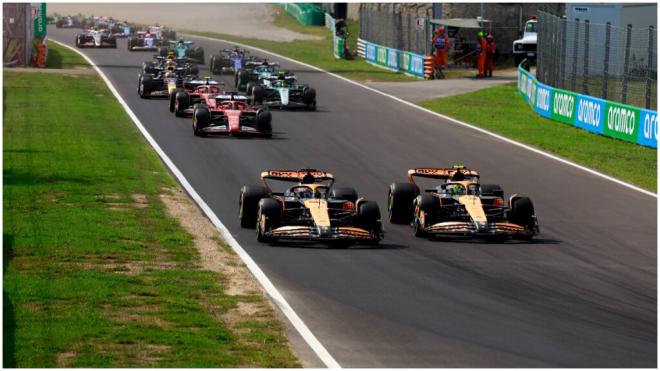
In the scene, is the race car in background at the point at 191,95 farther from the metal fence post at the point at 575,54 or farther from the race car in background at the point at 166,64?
the metal fence post at the point at 575,54

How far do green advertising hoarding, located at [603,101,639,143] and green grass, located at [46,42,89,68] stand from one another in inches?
1233

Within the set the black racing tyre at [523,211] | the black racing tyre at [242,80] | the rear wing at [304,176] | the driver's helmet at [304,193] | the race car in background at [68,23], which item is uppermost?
the rear wing at [304,176]

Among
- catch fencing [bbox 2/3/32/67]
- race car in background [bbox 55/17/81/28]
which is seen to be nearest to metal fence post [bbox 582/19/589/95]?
catch fencing [bbox 2/3/32/67]

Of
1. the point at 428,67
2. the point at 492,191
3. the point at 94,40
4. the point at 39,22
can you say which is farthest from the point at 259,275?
the point at 94,40

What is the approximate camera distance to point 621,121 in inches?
1506

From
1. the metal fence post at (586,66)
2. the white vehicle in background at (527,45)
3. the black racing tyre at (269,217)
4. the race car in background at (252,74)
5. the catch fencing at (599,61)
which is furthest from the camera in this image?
the white vehicle in background at (527,45)

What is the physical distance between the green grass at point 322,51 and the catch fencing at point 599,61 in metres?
14.6

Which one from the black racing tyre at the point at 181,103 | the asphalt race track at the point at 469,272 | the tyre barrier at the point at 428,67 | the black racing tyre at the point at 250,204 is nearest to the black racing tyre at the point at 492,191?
the asphalt race track at the point at 469,272

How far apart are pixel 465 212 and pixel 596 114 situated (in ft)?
59.6

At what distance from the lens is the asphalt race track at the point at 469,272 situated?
15.3 metres

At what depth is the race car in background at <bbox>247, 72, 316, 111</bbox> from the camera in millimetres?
45463

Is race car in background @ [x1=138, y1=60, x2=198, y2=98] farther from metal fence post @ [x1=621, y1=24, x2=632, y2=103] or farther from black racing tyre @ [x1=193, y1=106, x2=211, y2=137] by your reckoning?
metal fence post @ [x1=621, y1=24, x2=632, y2=103]

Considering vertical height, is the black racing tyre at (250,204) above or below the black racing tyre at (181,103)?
above

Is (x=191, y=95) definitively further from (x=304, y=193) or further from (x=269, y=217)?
(x=269, y=217)
